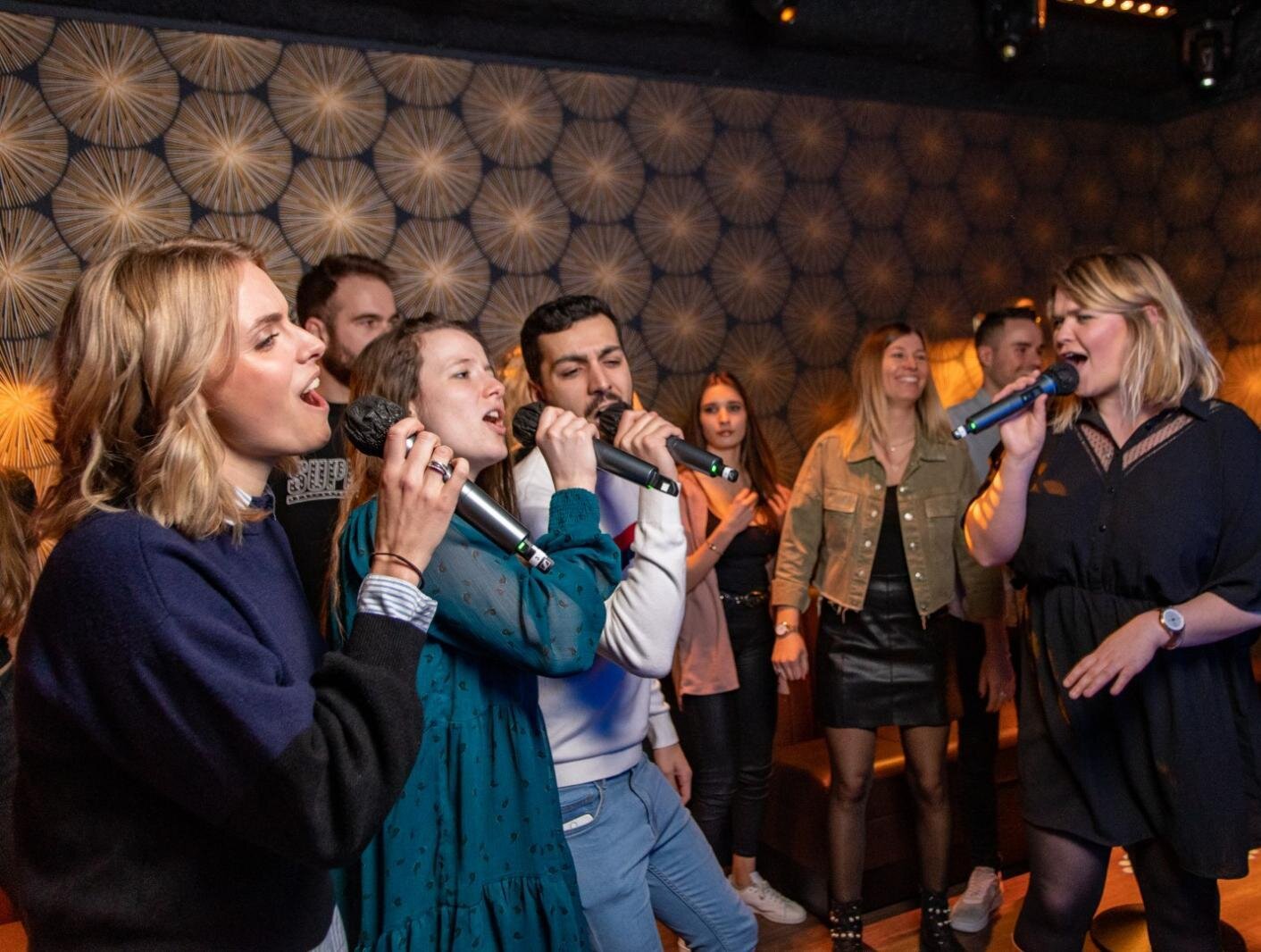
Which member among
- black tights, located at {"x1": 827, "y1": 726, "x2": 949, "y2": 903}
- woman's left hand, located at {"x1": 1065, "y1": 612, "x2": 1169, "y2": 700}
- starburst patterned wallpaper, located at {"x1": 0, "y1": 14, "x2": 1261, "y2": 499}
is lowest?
black tights, located at {"x1": 827, "y1": 726, "x2": 949, "y2": 903}

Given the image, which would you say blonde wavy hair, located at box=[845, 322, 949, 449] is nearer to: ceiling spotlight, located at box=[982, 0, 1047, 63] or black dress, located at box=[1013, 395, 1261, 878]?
black dress, located at box=[1013, 395, 1261, 878]

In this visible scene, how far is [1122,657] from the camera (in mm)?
1953

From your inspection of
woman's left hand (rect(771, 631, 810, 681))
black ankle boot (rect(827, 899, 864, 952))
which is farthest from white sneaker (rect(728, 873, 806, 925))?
woman's left hand (rect(771, 631, 810, 681))

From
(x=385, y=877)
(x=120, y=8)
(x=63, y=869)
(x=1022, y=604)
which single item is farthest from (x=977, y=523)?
(x=120, y=8)

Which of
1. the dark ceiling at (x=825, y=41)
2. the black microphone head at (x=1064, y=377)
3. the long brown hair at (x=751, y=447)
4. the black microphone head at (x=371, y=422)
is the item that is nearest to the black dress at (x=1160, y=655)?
Answer: the black microphone head at (x=1064, y=377)

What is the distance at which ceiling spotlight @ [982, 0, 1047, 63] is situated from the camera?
170 inches

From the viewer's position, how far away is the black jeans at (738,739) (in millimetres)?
3227

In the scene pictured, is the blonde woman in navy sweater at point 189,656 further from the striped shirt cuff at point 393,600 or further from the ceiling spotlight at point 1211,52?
the ceiling spotlight at point 1211,52

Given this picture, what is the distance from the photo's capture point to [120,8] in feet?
10.7

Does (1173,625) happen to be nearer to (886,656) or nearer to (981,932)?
(886,656)

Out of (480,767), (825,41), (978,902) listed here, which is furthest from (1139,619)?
(825,41)

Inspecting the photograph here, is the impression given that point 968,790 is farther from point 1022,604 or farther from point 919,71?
point 919,71

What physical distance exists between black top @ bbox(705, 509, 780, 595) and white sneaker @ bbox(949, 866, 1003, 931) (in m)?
1.11

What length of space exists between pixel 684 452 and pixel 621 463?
16cm
